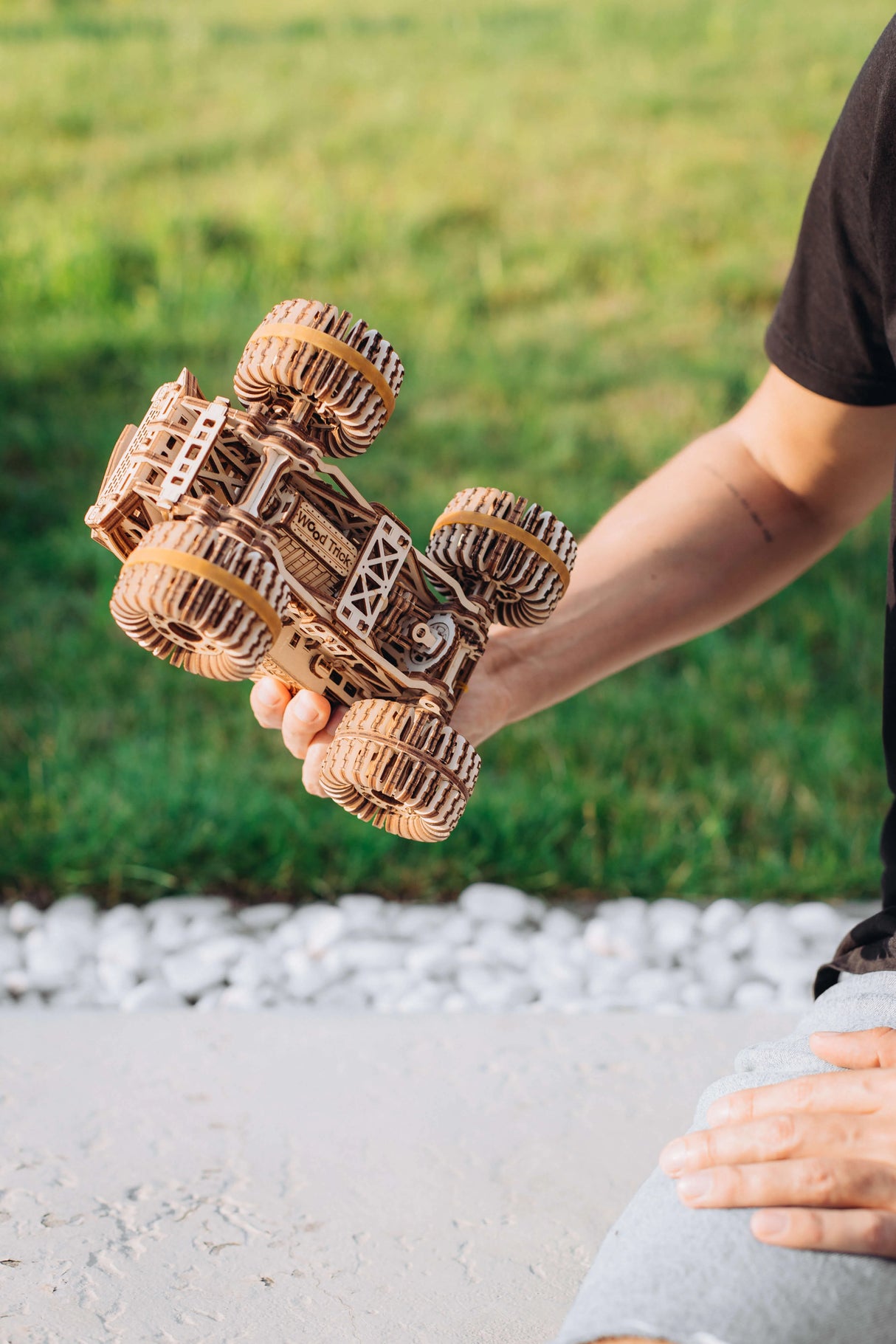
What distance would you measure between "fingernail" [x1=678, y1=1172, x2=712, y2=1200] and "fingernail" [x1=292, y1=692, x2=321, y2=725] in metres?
0.59

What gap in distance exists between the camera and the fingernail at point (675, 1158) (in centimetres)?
115

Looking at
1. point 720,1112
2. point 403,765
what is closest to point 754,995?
point 720,1112

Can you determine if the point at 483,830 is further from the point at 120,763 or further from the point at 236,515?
the point at 236,515

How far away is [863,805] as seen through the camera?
3.02 metres

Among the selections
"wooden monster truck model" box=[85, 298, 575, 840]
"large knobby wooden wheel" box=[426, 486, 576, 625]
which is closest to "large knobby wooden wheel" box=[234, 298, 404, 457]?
"wooden monster truck model" box=[85, 298, 575, 840]

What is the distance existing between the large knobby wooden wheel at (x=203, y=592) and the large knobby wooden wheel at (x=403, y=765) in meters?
0.14

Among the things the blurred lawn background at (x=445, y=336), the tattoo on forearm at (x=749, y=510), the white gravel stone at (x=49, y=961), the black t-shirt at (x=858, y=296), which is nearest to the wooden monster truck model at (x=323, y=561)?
the tattoo on forearm at (x=749, y=510)

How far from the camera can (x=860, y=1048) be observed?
121 centimetres

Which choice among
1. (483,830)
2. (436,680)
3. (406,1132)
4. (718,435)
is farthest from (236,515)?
(483,830)

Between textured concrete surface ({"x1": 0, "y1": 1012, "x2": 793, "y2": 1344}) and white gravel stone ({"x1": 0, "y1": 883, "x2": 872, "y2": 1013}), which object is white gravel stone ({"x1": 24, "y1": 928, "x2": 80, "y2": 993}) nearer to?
white gravel stone ({"x1": 0, "y1": 883, "x2": 872, "y2": 1013})

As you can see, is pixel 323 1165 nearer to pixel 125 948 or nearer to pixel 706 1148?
pixel 706 1148

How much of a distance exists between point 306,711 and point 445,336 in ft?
→ 11.9

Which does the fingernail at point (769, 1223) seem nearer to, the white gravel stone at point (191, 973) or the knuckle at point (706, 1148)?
the knuckle at point (706, 1148)

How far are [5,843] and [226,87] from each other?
4770 millimetres
